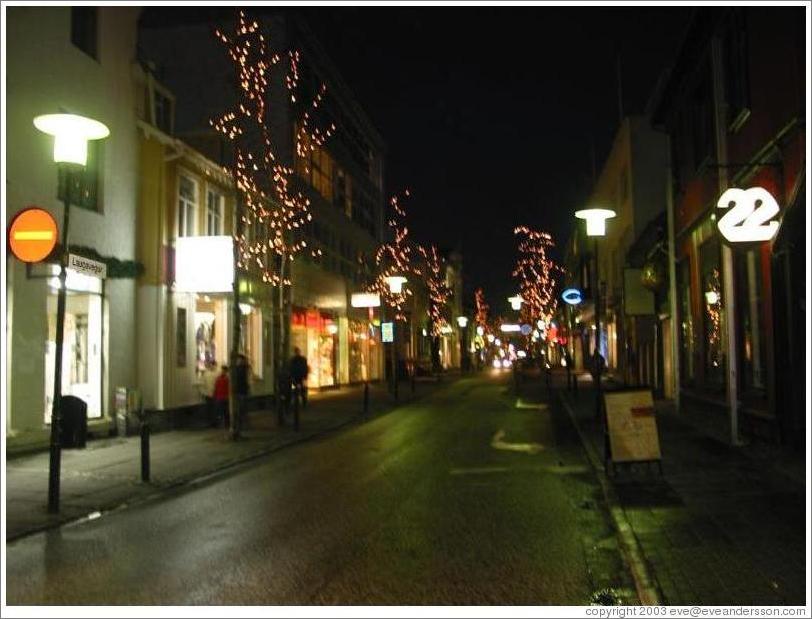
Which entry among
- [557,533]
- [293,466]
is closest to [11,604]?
[557,533]

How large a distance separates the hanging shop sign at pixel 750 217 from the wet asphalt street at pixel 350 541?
4.14 metres

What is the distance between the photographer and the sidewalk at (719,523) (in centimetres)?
663

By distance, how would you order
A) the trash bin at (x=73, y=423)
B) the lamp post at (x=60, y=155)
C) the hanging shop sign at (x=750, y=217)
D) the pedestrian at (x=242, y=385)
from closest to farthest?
the lamp post at (x=60, y=155)
the hanging shop sign at (x=750, y=217)
the trash bin at (x=73, y=423)
the pedestrian at (x=242, y=385)

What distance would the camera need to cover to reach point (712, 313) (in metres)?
18.8

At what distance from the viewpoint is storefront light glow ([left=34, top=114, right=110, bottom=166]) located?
10.6 m

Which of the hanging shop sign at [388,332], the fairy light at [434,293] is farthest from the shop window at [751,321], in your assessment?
the fairy light at [434,293]

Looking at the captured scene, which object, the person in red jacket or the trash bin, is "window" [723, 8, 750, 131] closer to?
the person in red jacket

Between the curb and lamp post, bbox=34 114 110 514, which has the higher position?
lamp post, bbox=34 114 110 514

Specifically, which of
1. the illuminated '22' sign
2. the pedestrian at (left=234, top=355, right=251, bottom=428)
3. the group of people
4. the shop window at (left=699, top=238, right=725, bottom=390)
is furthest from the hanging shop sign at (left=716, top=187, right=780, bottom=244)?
the illuminated '22' sign

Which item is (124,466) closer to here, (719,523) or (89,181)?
(89,181)

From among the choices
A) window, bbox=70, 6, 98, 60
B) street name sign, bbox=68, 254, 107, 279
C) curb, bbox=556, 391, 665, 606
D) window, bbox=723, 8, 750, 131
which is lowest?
curb, bbox=556, 391, 665, 606

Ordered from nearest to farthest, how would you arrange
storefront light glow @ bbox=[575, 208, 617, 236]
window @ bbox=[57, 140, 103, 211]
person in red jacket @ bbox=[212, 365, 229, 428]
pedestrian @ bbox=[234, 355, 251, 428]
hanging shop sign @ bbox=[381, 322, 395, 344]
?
window @ bbox=[57, 140, 103, 211] → storefront light glow @ bbox=[575, 208, 617, 236] → pedestrian @ bbox=[234, 355, 251, 428] → person in red jacket @ bbox=[212, 365, 229, 428] → hanging shop sign @ bbox=[381, 322, 395, 344]

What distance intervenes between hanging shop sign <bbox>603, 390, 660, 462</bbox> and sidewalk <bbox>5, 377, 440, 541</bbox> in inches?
261

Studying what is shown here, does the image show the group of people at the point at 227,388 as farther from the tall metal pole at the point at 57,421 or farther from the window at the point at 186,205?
the tall metal pole at the point at 57,421
